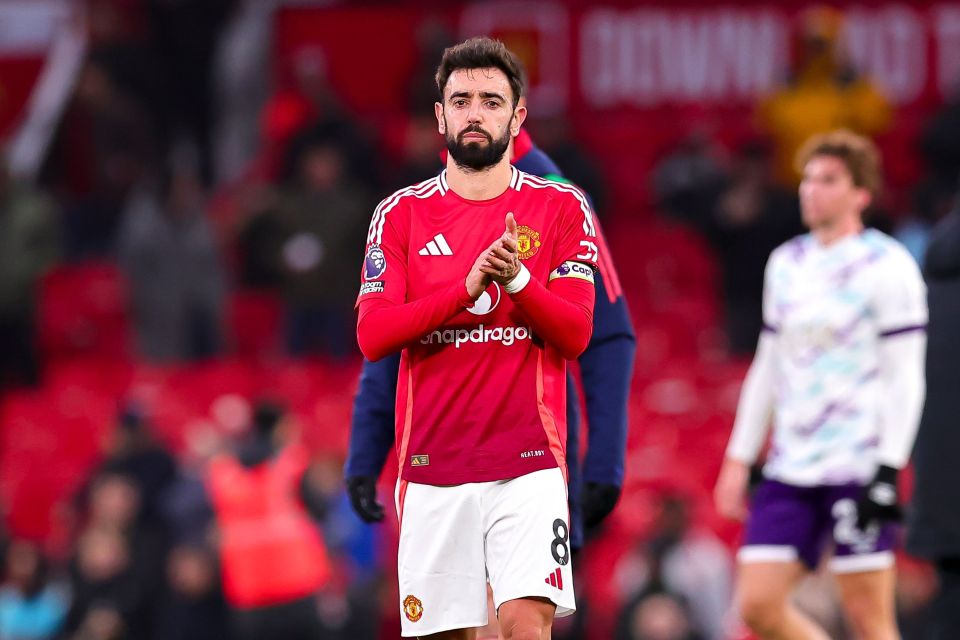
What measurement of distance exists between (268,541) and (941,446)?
5.80m

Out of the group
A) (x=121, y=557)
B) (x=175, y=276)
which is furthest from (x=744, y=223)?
(x=121, y=557)

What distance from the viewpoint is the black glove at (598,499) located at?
19.6ft

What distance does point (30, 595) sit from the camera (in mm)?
12664

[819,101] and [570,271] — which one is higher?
[819,101]

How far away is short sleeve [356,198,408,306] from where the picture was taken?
5.41 m

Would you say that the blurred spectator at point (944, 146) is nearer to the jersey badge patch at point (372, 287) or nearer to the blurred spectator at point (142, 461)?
the blurred spectator at point (142, 461)

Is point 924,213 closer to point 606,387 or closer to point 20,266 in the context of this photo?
point 20,266

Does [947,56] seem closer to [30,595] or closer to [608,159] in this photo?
[608,159]

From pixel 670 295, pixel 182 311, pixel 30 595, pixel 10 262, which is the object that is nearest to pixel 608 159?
pixel 670 295

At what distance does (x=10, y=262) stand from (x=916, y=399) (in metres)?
9.12

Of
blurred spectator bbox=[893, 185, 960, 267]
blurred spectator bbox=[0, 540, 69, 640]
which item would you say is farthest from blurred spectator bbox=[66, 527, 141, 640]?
blurred spectator bbox=[893, 185, 960, 267]

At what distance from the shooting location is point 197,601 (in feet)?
39.8

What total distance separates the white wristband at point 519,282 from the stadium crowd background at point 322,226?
21.1 feet

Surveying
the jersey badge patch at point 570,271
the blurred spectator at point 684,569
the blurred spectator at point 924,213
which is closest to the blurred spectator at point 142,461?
the blurred spectator at point 684,569
